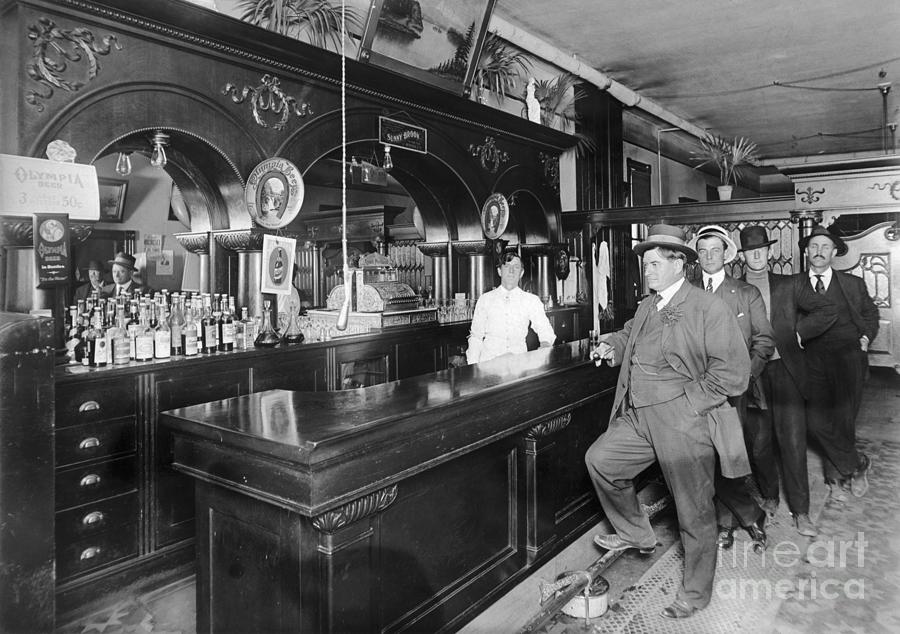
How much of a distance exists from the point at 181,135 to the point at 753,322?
347cm

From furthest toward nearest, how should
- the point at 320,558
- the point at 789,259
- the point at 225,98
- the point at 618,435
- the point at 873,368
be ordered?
the point at 789,259, the point at 873,368, the point at 225,98, the point at 618,435, the point at 320,558

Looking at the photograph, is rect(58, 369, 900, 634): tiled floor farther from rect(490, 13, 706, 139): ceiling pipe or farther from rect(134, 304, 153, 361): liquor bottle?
rect(490, 13, 706, 139): ceiling pipe

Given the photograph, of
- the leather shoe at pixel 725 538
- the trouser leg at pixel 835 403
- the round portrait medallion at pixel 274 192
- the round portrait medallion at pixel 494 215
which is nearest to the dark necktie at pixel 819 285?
the trouser leg at pixel 835 403

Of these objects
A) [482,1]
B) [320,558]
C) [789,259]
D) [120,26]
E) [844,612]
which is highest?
[482,1]

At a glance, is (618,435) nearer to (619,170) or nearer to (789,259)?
(619,170)

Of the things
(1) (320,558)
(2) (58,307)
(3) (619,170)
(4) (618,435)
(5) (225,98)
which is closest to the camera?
(1) (320,558)

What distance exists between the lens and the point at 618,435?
3.35 m

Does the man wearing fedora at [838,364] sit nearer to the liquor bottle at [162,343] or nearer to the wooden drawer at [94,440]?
the liquor bottle at [162,343]

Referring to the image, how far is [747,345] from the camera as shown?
12.8ft

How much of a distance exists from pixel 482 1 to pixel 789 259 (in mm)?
6817

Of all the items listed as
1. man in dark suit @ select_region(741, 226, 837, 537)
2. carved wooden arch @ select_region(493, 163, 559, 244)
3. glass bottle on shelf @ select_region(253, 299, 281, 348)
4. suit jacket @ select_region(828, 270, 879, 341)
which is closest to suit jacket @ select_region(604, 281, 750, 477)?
man in dark suit @ select_region(741, 226, 837, 537)

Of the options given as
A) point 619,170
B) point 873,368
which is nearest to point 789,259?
point 873,368

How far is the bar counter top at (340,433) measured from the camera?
6.91 ft

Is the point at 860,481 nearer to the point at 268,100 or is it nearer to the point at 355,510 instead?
the point at 355,510
